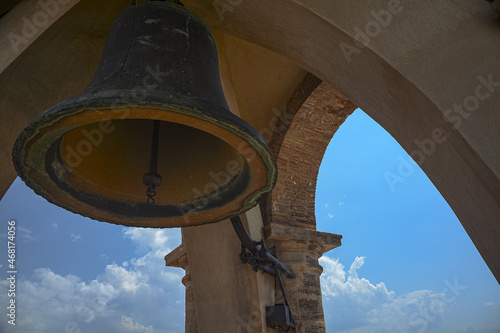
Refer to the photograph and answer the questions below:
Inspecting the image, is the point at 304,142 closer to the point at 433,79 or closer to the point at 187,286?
the point at 187,286

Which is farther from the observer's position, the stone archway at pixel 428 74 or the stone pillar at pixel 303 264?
the stone pillar at pixel 303 264

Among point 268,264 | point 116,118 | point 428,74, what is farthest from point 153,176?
point 268,264

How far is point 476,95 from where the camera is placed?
5.68 ft

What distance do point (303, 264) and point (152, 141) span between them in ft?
6.19

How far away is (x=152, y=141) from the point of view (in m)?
2.10

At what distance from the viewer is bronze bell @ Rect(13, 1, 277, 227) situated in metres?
1.49

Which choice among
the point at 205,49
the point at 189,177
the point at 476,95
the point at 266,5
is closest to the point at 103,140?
the point at 189,177

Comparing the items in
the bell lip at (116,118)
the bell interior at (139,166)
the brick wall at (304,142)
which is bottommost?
the bell lip at (116,118)

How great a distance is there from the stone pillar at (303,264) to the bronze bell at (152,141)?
1.46m

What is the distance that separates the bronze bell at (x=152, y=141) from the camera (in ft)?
4.90

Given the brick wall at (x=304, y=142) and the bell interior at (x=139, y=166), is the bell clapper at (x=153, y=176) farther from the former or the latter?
the brick wall at (x=304, y=142)

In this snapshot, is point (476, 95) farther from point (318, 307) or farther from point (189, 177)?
point (318, 307)

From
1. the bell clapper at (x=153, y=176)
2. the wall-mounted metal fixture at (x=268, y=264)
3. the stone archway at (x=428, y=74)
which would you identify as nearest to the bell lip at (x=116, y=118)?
the bell clapper at (x=153, y=176)

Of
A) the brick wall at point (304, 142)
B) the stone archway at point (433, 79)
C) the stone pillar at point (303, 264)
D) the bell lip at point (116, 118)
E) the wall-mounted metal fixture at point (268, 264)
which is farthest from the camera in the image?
the brick wall at point (304, 142)
